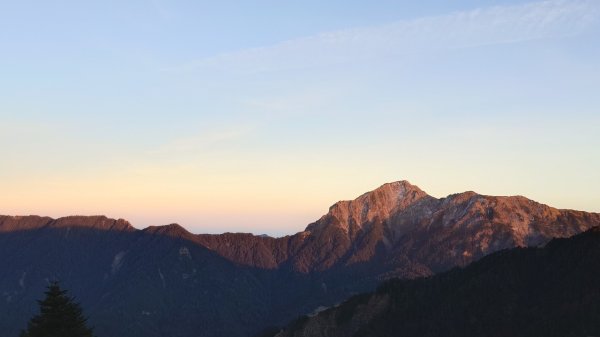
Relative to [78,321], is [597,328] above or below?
below

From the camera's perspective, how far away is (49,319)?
59.3 metres

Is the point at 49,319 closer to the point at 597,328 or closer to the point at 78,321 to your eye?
the point at 78,321

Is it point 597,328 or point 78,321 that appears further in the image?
point 597,328

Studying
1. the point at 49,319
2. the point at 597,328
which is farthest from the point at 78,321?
the point at 597,328

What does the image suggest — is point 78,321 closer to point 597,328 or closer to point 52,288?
point 52,288

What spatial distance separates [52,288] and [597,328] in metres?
178

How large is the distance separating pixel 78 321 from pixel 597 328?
17626cm

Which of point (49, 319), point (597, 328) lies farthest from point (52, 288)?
point (597, 328)

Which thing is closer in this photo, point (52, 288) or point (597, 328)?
point (52, 288)

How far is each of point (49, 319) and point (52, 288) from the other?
2868mm

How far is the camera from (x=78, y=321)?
2368 inches

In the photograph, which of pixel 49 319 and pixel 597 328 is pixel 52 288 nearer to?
pixel 49 319

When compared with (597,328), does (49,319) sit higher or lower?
higher

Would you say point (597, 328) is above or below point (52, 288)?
below
